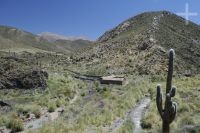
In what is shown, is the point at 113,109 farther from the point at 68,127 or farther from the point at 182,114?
the point at 68,127

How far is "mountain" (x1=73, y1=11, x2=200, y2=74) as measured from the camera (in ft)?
239

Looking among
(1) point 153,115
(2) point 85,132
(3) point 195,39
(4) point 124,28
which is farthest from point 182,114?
(4) point 124,28

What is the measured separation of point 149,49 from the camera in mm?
79438

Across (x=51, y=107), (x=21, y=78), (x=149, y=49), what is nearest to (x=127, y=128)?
(x=51, y=107)

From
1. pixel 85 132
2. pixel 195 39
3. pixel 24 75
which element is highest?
pixel 195 39

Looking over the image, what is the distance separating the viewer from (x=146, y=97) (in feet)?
124

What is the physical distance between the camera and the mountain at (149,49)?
239ft

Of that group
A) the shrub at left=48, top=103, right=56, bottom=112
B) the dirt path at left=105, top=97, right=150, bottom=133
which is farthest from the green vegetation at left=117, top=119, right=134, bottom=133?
the shrub at left=48, top=103, right=56, bottom=112

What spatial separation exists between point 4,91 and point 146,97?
43.6 ft

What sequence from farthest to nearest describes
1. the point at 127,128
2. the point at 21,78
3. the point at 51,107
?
the point at 21,78 → the point at 51,107 → the point at 127,128

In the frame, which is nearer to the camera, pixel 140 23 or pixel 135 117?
pixel 135 117

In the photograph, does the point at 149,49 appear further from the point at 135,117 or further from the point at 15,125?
the point at 15,125

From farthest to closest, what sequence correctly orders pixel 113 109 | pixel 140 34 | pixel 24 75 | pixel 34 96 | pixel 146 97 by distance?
pixel 140 34 < pixel 146 97 < pixel 24 75 < pixel 34 96 < pixel 113 109

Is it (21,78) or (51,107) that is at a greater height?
(21,78)
